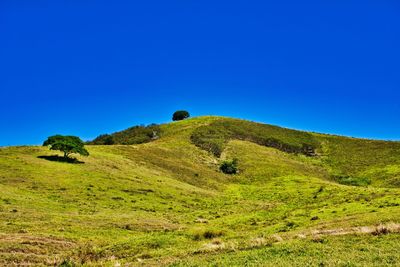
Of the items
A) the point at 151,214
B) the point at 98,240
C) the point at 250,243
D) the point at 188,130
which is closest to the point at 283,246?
the point at 250,243

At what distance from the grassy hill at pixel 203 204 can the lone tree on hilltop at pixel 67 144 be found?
2.63 m

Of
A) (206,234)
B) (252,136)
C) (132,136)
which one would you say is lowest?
(206,234)

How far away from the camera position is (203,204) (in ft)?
195

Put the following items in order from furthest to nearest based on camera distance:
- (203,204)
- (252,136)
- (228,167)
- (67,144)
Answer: (252,136), (228,167), (67,144), (203,204)

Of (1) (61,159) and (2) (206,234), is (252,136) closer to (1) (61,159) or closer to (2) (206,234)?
(1) (61,159)

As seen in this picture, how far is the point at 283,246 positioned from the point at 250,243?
265 cm

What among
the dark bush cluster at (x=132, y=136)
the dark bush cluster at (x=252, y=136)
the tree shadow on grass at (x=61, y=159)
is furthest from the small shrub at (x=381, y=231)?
the dark bush cluster at (x=132, y=136)

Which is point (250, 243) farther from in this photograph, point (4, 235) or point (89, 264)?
point (4, 235)

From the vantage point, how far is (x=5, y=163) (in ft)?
201

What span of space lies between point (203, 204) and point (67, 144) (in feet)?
77.8

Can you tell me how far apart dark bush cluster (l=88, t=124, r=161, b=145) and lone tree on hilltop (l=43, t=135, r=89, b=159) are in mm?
43242

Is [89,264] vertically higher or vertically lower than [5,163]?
lower

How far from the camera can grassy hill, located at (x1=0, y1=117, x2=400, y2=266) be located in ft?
82.7

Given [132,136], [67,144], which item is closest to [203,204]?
[67,144]
